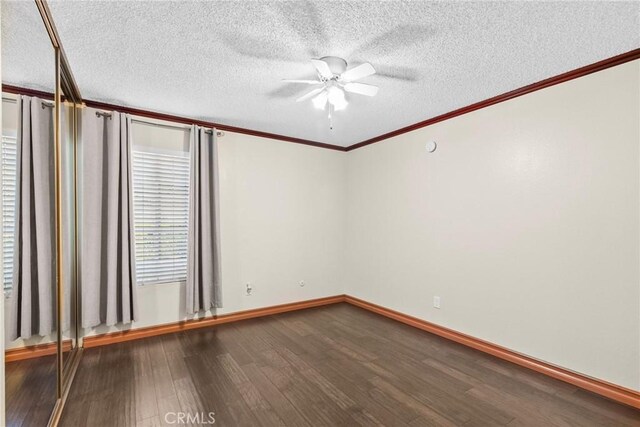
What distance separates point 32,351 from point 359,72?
268 cm

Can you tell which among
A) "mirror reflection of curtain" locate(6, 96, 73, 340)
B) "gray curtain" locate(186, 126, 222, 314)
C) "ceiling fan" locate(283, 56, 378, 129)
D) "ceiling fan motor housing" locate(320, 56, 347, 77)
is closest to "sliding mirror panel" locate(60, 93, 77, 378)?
"mirror reflection of curtain" locate(6, 96, 73, 340)

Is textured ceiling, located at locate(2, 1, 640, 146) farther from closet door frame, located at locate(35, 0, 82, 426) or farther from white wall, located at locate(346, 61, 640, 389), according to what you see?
white wall, located at locate(346, 61, 640, 389)

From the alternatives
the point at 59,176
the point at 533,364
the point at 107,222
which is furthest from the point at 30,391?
the point at 533,364

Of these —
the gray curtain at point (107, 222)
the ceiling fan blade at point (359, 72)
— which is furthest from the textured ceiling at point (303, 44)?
the gray curtain at point (107, 222)

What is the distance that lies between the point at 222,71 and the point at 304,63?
26.8 inches

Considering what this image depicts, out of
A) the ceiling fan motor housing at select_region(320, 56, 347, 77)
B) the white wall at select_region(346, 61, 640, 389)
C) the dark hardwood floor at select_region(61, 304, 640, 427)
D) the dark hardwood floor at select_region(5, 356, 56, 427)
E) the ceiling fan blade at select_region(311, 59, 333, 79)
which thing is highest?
the ceiling fan motor housing at select_region(320, 56, 347, 77)

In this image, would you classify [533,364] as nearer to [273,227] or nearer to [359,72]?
[359,72]

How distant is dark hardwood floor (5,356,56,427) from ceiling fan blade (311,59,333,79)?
227cm

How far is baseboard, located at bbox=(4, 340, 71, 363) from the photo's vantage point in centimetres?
137

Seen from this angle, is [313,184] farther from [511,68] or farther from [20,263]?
[20,263]

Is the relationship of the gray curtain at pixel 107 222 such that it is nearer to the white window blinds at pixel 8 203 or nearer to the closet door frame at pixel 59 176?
the closet door frame at pixel 59 176

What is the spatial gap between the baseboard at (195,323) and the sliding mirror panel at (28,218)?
3.34 ft

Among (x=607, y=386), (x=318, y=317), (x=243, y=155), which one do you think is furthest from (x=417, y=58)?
(x=318, y=317)

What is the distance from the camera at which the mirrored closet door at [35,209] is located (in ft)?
4.98
